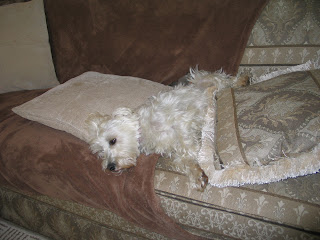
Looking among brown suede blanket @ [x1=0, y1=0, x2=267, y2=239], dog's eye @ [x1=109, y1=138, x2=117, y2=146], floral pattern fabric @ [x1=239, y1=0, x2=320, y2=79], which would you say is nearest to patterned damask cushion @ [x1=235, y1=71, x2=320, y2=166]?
floral pattern fabric @ [x1=239, y1=0, x2=320, y2=79]

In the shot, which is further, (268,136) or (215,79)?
(215,79)

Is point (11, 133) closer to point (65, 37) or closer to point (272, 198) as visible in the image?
point (65, 37)

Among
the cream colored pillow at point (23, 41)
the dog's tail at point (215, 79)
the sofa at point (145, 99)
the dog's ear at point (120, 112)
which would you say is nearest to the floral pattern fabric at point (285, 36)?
the sofa at point (145, 99)

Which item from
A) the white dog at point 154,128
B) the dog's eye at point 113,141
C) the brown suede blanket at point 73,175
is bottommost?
the brown suede blanket at point 73,175

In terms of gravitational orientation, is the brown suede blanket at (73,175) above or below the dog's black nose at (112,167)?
below

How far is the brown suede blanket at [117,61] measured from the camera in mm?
1581

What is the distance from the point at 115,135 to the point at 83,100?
1.22 feet

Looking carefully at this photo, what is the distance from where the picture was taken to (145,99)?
6.59ft

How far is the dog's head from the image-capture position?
1.80 m

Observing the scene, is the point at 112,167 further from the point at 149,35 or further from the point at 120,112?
the point at 149,35

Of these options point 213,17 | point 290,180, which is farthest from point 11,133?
point 290,180

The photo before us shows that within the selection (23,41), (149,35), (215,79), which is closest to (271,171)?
(215,79)

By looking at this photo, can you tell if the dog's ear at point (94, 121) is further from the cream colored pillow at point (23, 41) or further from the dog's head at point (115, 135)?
the cream colored pillow at point (23, 41)

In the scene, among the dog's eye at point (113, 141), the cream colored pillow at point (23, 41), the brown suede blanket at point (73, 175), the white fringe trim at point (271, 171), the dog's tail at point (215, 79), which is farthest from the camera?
the cream colored pillow at point (23, 41)
